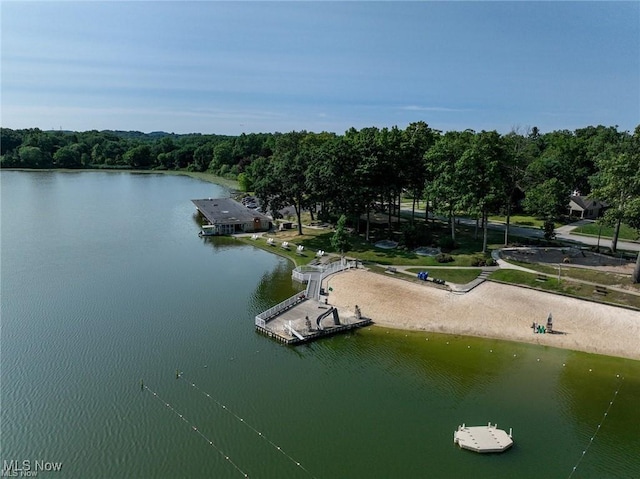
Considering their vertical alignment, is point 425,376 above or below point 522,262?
below

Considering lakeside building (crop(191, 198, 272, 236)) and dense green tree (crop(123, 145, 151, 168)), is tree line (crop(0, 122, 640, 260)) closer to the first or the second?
lakeside building (crop(191, 198, 272, 236))

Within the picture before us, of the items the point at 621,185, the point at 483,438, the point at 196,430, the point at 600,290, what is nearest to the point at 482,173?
the point at 621,185

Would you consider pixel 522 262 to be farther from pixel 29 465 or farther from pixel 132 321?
pixel 29 465

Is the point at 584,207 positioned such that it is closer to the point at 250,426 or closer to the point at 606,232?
the point at 606,232

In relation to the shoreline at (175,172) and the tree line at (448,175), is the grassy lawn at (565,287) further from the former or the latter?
the shoreline at (175,172)

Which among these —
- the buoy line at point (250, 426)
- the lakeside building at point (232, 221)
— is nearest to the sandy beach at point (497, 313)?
the buoy line at point (250, 426)

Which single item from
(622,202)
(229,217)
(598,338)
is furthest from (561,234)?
(229,217)
